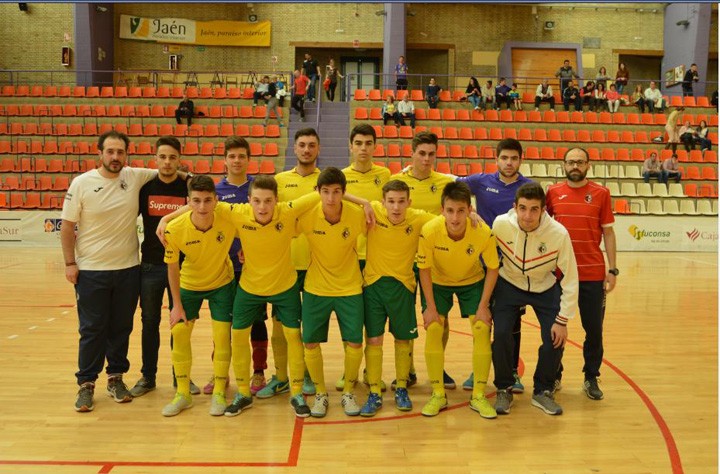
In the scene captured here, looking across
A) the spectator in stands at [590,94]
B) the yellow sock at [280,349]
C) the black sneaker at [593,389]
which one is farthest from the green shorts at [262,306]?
the spectator in stands at [590,94]

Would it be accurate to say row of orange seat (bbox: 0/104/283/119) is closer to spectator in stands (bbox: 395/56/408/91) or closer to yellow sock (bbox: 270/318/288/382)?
spectator in stands (bbox: 395/56/408/91)

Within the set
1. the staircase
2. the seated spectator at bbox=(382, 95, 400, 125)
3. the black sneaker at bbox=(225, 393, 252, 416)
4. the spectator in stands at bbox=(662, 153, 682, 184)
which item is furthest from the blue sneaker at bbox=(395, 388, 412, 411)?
the spectator in stands at bbox=(662, 153, 682, 184)

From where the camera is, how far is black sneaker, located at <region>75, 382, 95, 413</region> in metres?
4.34

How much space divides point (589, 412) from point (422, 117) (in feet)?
47.3

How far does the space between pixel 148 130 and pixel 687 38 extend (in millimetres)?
17910

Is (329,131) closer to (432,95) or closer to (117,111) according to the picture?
(432,95)

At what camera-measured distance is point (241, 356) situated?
4.35 metres

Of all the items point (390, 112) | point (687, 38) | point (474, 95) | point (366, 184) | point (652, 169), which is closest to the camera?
point (366, 184)

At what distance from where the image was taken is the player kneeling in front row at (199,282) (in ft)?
13.8

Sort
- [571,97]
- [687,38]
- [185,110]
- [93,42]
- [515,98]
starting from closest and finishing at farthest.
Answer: [185,110]
[515,98]
[571,97]
[93,42]
[687,38]

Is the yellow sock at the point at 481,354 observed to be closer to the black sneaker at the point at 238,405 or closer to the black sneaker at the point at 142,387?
the black sneaker at the point at 238,405

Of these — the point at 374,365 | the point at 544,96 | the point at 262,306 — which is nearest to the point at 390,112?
the point at 544,96

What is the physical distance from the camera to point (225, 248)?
14.4ft

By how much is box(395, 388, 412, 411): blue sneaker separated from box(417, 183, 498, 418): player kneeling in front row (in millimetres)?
129
